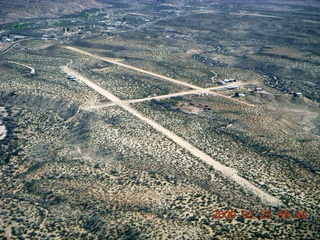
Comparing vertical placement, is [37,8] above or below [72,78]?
above

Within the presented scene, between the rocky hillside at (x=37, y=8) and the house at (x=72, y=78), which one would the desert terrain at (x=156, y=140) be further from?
the rocky hillside at (x=37, y=8)

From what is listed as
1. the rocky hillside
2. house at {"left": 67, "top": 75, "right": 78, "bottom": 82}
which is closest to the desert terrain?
house at {"left": 67, "top": 75, "right": 78, "bottom": 82}

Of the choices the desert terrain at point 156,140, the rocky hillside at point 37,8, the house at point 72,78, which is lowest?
the desert terrain at point 156,140

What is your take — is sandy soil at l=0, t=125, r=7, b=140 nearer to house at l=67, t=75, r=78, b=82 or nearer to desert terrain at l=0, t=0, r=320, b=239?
desert terrain at l=0, t=0, r=320, b=239

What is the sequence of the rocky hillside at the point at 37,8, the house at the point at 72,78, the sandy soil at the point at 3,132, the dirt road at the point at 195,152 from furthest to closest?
1. the rocky hillside at the point at 37,8
2. the house at the point at 72,78
3. the sandy soil at the point at 3,132
4. the dirt road at the point at 195,152

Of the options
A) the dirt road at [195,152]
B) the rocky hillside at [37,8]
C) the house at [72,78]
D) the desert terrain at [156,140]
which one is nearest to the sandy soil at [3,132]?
the desert terrain at [156,140]
